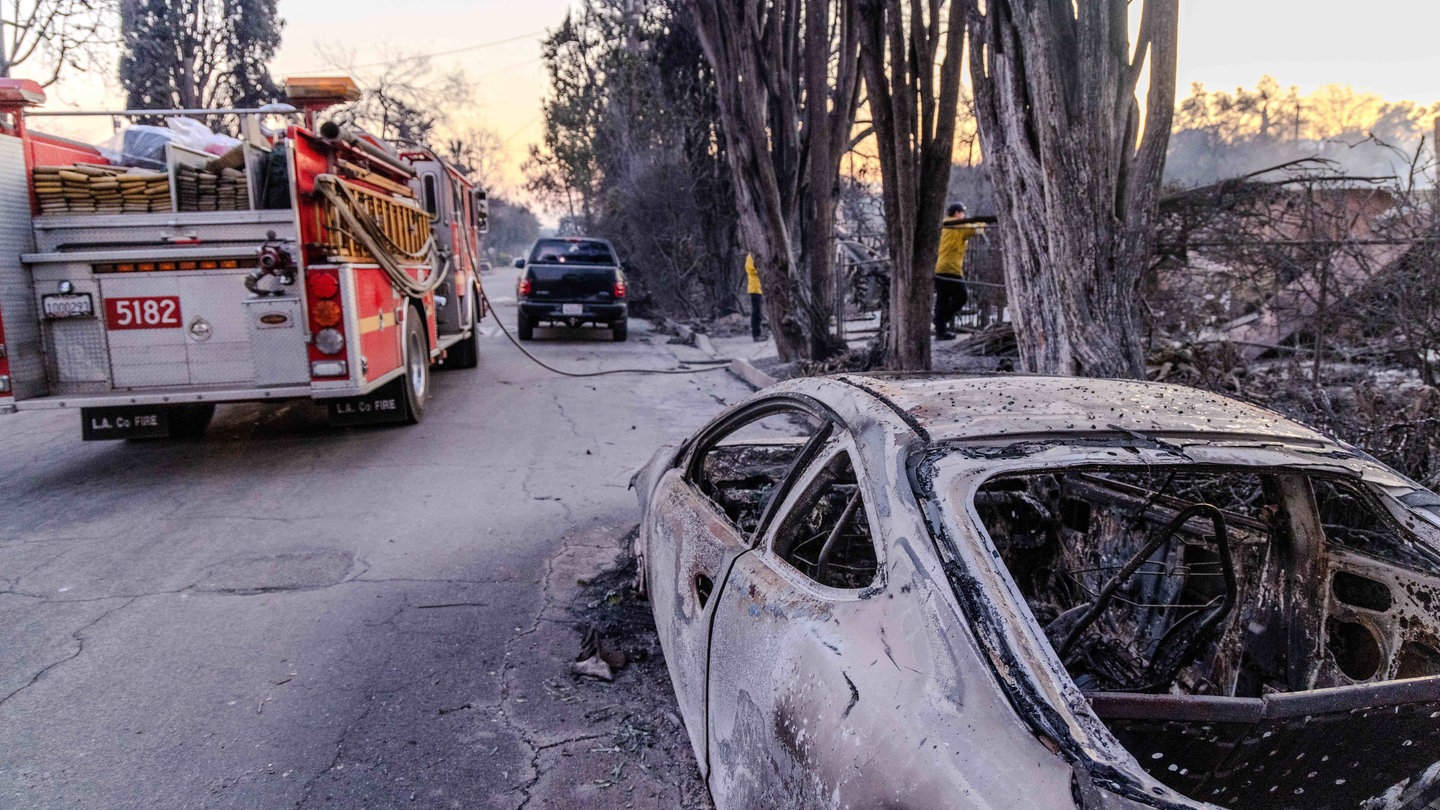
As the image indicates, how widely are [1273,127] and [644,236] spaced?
112 feet

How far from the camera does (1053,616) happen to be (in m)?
3.07

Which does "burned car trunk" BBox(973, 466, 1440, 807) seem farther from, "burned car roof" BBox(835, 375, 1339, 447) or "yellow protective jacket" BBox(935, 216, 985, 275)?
"yellow protective jacket" BBox(935, 216, 985, 275)

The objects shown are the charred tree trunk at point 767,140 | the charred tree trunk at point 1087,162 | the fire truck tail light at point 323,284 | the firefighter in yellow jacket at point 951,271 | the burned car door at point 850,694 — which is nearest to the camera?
the burned car door at point 850,694

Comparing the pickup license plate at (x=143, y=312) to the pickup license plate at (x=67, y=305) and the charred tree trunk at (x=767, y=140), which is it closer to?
the pickup license plate at (x=67, y=305)

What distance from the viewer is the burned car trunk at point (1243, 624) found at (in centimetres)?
196

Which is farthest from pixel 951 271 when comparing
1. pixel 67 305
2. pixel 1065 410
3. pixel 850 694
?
pixel 850 694

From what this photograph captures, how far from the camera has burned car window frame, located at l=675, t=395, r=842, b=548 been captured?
8.52 feet

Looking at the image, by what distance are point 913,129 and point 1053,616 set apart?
20.5 ft

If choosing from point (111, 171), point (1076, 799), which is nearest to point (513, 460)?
point (111, 171)

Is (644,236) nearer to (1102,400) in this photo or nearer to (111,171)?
(111,171)

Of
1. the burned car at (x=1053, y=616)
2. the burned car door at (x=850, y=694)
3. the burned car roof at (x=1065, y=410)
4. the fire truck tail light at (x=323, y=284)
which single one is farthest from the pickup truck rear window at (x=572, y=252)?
the burned car door at (x=850, y=694)

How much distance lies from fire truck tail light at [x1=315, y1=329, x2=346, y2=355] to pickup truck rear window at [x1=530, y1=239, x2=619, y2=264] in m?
10.4

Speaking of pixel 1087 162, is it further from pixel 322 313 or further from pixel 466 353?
pixel 466 353

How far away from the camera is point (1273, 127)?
40.7 metres
